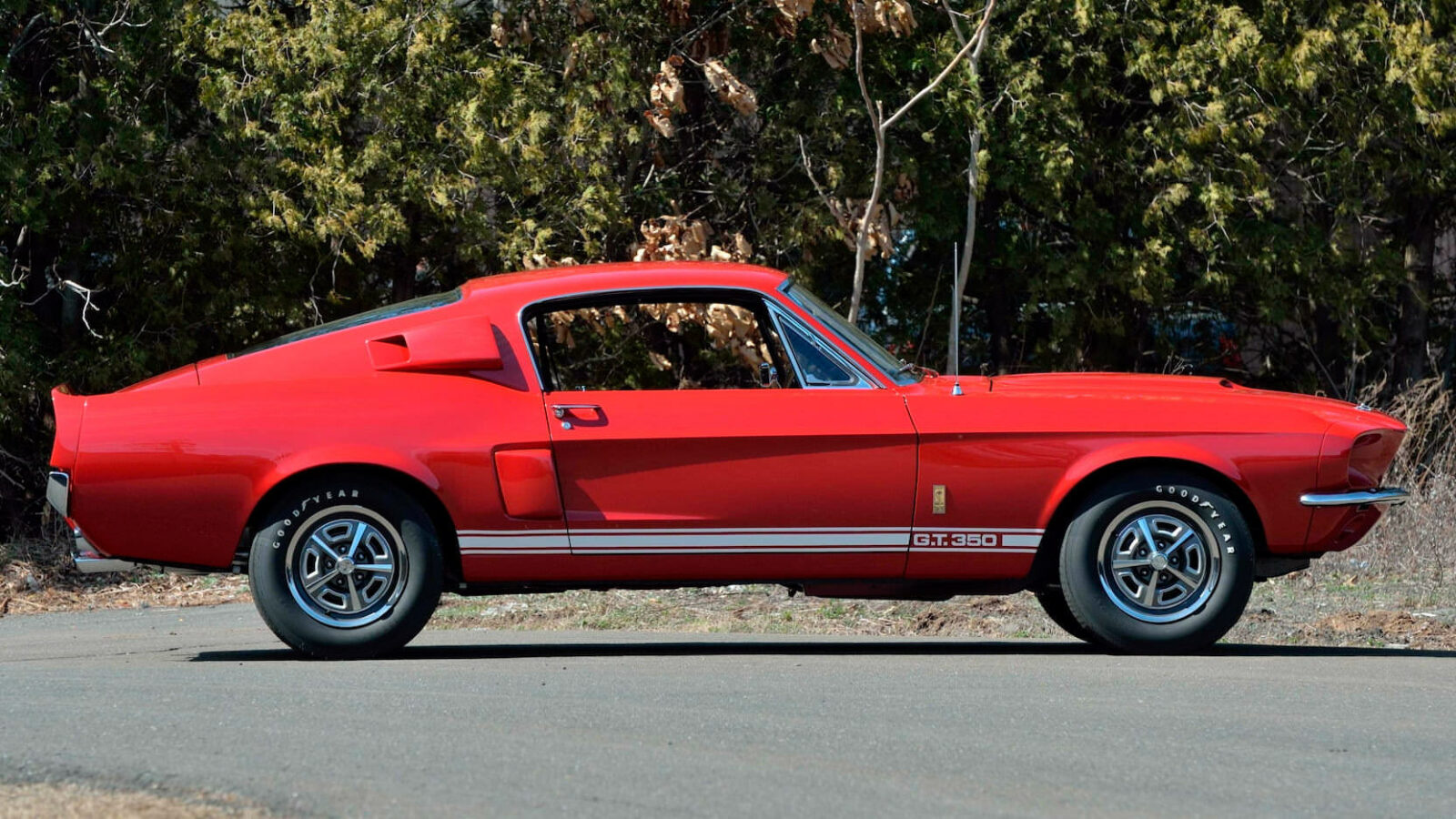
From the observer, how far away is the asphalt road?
18.0ft

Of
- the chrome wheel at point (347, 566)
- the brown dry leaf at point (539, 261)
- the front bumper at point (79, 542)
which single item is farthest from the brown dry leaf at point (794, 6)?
the front bumper at point (79, 542)

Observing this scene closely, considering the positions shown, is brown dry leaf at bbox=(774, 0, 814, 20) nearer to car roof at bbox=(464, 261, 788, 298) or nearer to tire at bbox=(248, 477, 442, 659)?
car roof at bbox=(464, 261, 788, 298)

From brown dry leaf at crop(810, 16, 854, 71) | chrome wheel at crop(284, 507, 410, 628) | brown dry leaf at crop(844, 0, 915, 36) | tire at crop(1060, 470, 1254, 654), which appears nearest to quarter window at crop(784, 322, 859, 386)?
tire at crop(1060, 470, 1254, 654)

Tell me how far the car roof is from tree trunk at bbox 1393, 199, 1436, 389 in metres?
13.9

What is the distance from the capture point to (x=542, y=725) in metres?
6.64

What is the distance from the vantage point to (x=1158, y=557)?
8.42 meters

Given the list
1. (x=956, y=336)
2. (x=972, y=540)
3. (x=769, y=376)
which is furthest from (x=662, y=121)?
(x=972, y=540)

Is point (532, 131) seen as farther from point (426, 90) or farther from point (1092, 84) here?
point (1092, 84)

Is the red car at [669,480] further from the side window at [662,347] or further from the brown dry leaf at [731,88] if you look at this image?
the brown dry leaf at [731,88]

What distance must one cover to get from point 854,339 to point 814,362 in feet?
0.72

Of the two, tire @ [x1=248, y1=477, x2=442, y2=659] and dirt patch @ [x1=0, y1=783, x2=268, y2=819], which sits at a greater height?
tire @ [x1=248, y1=477, x2=442, y2=659]

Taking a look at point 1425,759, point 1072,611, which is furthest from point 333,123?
point 1425,759

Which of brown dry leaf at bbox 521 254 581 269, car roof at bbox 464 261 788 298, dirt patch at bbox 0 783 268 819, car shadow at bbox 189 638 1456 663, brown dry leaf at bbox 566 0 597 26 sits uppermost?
brown dry leaf at bbox 566 0 597 26

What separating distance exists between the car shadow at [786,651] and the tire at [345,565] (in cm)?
32
